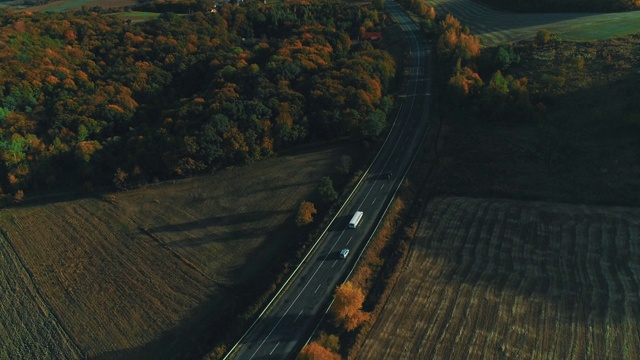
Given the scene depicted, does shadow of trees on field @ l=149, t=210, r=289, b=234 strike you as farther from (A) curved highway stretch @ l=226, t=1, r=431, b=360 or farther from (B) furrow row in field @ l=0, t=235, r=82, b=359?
(B) furrow row in field @ l=0, t=235, r=82, b=359

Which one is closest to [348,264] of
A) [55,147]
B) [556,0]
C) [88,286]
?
[88,286]

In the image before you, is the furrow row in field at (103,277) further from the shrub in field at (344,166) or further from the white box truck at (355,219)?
the shrub in field at (344,166)

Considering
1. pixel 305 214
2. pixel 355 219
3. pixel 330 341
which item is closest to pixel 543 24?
pixel 355 219

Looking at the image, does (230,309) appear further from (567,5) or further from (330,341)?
(567,5)

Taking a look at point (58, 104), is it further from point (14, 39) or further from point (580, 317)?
point (580, 317)

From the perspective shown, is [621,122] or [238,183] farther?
[238,183]

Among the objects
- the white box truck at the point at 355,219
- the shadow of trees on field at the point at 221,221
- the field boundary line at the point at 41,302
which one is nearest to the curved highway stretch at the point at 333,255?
Result: the white box truck at the point at 355,219
